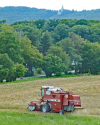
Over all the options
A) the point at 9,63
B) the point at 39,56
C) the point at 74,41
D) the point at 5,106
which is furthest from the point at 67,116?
the point at 74,41

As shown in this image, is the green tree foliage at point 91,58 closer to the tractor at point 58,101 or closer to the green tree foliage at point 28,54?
the green tree foliage at point 28,54

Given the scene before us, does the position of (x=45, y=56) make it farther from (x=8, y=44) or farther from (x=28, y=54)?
(x=8, y=44)

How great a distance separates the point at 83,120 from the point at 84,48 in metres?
63.7

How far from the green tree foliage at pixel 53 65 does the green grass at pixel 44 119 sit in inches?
1923

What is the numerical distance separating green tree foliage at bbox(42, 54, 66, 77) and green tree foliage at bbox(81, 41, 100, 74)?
467 inches

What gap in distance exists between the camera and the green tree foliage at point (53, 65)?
63.9 m

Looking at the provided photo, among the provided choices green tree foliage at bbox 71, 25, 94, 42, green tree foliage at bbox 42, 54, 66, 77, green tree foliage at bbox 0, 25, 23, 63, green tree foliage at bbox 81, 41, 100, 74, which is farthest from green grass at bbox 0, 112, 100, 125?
green tree foliage at bbox 71, 25, 94, 42

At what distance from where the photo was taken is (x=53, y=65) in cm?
6431

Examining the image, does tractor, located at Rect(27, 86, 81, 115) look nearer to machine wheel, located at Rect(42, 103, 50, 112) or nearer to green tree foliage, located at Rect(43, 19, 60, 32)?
machine wheel, located at Rect(42, 103, 50, 112)

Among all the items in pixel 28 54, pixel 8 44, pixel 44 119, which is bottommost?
pixel 28 54

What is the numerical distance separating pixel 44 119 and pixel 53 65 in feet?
167

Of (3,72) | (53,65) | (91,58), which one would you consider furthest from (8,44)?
(91,58)

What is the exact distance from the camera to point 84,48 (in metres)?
76.1

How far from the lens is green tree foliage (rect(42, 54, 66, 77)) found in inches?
2514
